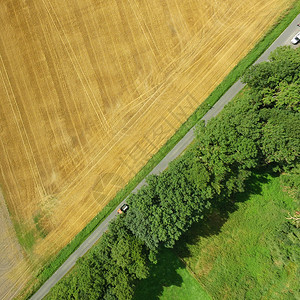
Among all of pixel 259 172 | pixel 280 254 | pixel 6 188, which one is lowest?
pixel 280 254

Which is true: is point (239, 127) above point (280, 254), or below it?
above

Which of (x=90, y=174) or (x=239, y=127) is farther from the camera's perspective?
(x=90, y=174)

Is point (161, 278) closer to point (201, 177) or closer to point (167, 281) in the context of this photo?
point (167, 281)

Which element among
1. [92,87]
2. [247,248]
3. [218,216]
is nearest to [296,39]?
[218,216]

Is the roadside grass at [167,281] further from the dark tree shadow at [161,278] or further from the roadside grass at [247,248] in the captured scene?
the roadside grass at [247,248]

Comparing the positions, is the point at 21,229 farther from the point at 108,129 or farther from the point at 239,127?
the point at 239,127

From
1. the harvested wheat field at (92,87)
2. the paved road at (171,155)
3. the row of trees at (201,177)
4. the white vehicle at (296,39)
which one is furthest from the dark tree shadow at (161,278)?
the white vehicle at (296,39)

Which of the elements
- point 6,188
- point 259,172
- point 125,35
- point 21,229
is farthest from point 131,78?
point 21,229

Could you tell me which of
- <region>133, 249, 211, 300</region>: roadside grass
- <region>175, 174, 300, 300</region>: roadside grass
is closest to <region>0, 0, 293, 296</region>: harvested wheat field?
<region>133, 249, 211, 300</region>: roadside grass
